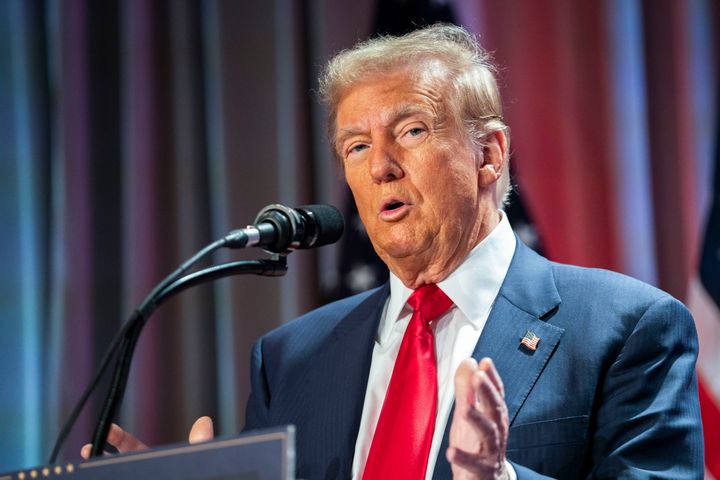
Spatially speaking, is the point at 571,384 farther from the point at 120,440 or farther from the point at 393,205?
the point at 120,440

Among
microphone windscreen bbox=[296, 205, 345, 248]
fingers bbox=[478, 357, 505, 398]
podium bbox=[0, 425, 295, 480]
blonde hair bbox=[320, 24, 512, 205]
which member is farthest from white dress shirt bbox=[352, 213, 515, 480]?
podium bbox=[0, 425, 295, 480]

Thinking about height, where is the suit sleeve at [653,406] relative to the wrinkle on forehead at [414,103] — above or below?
below

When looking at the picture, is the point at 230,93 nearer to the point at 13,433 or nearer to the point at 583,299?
the point at 13,433

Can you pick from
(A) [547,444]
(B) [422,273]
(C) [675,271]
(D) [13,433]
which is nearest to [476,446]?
(A) [547,444]

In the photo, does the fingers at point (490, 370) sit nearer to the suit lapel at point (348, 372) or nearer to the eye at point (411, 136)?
the suit lapel at point (348, 372)

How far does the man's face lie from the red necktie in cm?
14

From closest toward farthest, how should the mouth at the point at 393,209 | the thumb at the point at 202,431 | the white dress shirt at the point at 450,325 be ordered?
the thumb at the point at 202,431
the white dress shirt at the point at 450,325
the mouth at the point at 393,209

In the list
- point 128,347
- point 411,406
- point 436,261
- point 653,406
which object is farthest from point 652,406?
point 128,347

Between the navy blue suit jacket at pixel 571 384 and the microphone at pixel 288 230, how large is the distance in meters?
0.47

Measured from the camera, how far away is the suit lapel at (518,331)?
6.70ft

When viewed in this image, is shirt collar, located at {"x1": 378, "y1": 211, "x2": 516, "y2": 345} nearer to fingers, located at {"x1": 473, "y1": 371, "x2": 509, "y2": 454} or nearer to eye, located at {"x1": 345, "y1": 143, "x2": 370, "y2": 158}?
eye, located at {"x1": 345, "y1": 143, "x2": 370, "y2": 158}

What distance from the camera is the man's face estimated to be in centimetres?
230

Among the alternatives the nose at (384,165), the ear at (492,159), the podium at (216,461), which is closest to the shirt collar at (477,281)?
the ear at (492,159)

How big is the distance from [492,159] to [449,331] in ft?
1.56
